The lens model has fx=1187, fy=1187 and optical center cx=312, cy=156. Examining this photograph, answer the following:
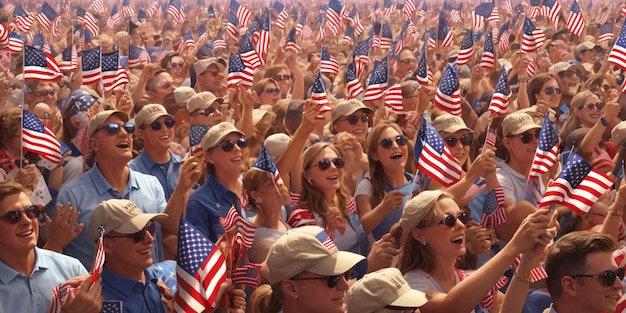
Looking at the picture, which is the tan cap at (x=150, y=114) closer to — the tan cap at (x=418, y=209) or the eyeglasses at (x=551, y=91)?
the tan cap at (x=418, y=209)

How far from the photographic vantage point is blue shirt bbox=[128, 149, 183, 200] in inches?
368

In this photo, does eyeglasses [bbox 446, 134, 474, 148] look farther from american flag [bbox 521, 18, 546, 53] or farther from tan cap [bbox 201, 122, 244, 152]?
american flag [bbox 521, 18, 546, 53]

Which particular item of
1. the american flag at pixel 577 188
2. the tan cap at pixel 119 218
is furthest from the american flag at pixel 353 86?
the tan cap at pixel 119 218

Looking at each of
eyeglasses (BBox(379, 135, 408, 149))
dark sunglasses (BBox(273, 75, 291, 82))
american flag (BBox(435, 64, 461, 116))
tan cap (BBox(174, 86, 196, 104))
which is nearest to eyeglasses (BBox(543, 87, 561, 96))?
american flag (BBox(435, 64, 461, 116))

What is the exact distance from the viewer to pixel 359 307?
222 inches

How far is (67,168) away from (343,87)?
7.47 metres

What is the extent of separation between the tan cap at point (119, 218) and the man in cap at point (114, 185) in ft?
3.56

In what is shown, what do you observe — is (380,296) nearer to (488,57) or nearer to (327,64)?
(488,57)

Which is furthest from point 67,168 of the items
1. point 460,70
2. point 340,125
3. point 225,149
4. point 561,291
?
point 460,70

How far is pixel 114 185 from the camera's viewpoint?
8391mm

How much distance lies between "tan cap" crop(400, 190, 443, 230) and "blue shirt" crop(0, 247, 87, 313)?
74.1 inches

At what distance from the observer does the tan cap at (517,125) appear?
369 inches

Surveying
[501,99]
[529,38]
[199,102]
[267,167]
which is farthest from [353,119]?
[529,38]

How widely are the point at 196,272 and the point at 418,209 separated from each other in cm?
134
